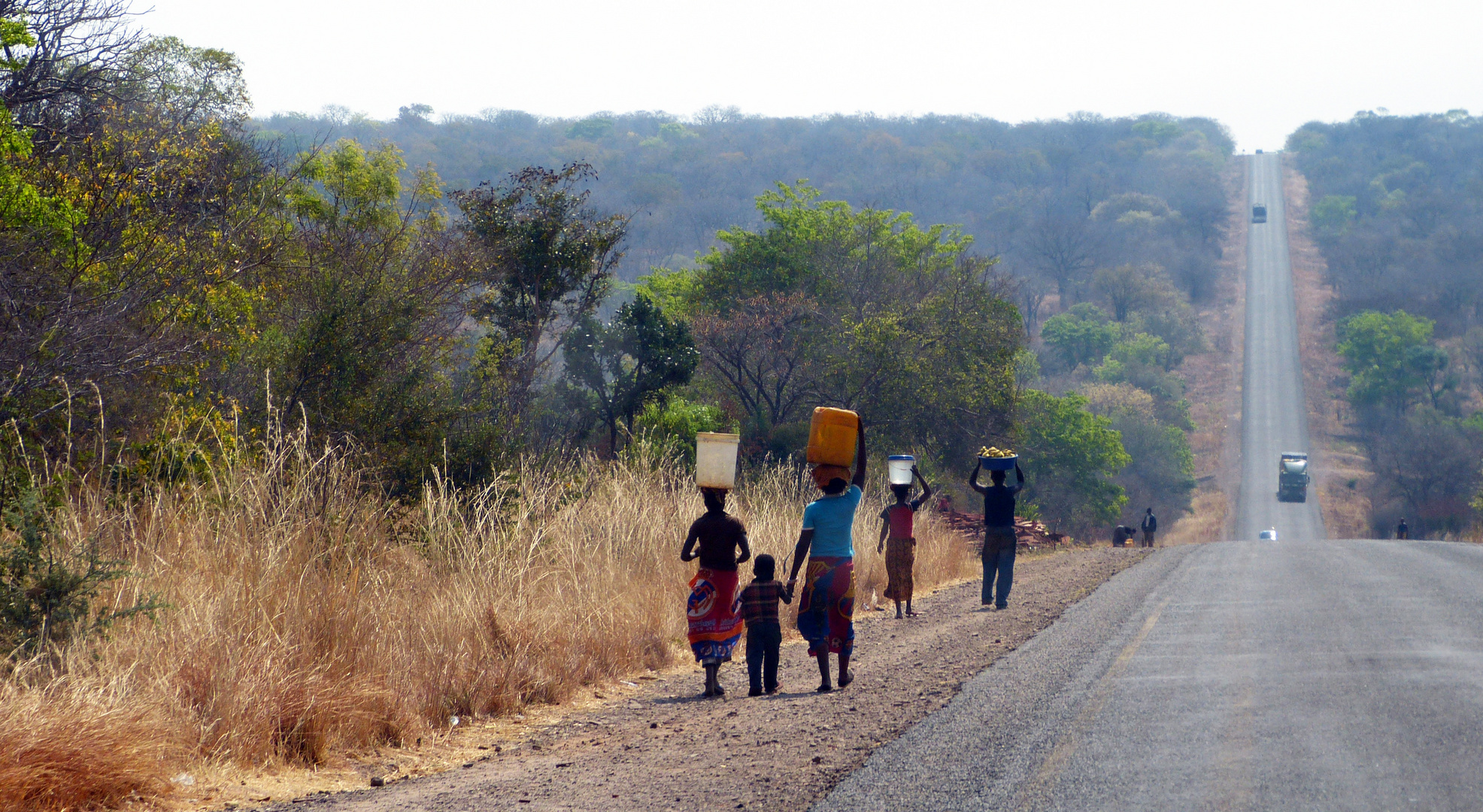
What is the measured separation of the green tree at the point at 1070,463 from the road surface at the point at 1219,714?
36.3 m

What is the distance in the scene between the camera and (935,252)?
41625 millimetres

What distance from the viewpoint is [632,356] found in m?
24.4

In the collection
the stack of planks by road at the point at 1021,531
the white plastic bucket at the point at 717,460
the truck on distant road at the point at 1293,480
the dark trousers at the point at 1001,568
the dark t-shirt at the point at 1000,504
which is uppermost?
the white plastic bucket at the point at 717,460

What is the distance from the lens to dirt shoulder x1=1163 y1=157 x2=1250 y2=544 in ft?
185

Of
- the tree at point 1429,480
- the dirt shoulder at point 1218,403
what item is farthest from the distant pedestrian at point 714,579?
the tree at point 1429,480

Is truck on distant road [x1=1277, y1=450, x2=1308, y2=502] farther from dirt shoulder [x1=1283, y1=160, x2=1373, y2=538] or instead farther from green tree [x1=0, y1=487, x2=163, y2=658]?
green tree [x1=0, y1=487, x2=163, y2=658]

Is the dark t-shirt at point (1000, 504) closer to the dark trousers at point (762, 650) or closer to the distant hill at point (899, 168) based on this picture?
the dark trousers at point (762, 650)

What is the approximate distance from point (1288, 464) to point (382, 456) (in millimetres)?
55984

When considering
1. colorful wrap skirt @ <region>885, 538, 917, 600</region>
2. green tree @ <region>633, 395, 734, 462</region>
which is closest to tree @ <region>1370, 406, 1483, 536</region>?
green tree @ <region>633, 395, 734, 462</region>

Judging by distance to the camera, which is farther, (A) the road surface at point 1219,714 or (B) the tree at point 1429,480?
(B) the tree at point 1429,480

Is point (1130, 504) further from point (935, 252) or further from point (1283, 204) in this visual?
point (1283, 204)

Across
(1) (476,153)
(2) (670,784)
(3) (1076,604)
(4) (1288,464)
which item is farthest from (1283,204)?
(2) (670,784)

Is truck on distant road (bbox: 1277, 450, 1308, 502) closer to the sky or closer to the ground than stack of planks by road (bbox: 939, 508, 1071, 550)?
closer to the ground

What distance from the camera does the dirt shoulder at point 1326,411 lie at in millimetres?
56125
